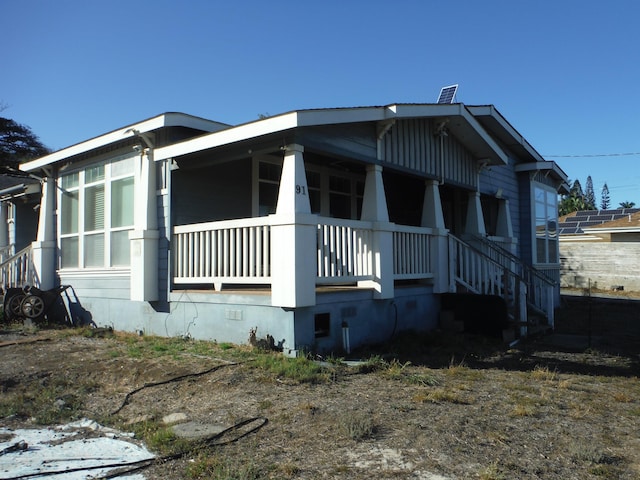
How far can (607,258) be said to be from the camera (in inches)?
967

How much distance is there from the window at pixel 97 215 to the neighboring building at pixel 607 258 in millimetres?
20409

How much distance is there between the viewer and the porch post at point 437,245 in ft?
31.8

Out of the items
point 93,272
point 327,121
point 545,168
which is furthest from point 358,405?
point 545,168

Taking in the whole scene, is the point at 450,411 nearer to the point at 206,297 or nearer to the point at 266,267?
the point at 266,267

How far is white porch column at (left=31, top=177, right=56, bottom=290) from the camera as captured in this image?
35.8ft

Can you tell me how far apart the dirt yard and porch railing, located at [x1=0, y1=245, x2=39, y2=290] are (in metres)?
3.33

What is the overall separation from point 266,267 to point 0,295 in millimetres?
7479

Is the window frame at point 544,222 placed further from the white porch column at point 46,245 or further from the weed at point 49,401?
the weed at point 49,401

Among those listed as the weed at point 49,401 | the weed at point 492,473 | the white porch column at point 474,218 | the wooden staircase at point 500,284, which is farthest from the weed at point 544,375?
the white porch column at point 474,218

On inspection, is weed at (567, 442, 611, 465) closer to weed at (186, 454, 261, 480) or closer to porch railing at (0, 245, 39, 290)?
weed at (186, 454, 261, 480)

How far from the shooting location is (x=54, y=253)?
11.0 metres

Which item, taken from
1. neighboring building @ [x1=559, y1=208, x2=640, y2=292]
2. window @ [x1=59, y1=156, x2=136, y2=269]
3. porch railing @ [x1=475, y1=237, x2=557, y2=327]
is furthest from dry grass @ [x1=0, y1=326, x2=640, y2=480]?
neighboring building @ [x1=559, y1=208, x2=640, y2=292]

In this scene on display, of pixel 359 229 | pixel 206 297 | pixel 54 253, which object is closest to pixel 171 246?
pixel 206 297

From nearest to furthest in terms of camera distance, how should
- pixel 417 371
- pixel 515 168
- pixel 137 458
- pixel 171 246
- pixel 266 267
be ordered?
pixel 137 458, pixel 417 371, pixel 266 267, pixel 171 246, pixel 515 168
